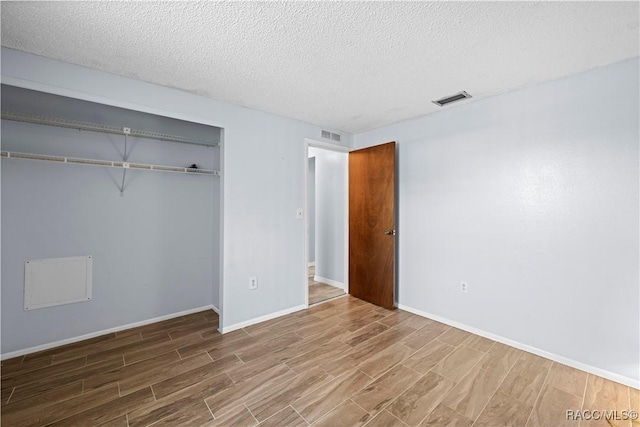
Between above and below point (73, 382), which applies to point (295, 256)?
above

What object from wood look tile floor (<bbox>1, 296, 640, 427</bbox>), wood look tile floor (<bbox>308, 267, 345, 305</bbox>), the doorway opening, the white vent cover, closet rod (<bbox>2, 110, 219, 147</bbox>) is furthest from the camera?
the doorway opening

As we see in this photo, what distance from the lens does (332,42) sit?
183cm

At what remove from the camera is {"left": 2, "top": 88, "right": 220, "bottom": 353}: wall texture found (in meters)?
2.42

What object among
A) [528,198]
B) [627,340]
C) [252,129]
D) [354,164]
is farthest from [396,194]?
[627,340]

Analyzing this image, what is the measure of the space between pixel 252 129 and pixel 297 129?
0.63 metres

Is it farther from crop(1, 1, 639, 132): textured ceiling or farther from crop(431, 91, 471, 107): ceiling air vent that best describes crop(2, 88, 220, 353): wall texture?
crop(431, 91, 471, 107): ceiling air vent

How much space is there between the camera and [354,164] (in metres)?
3.95

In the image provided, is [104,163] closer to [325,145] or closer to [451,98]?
[325,145]

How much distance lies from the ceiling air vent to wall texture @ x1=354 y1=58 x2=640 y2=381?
20 centimetres

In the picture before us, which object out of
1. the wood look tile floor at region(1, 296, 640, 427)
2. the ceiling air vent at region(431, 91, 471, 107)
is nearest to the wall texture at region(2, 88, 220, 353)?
the wood look tile floor at region(1, 296, 640, 427)

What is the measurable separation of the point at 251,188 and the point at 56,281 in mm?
2004

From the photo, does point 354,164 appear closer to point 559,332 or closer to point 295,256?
point 295,256

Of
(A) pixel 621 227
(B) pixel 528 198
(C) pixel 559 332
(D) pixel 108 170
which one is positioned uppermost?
(D) pixel 108 170

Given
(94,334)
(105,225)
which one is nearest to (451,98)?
(105,225)
